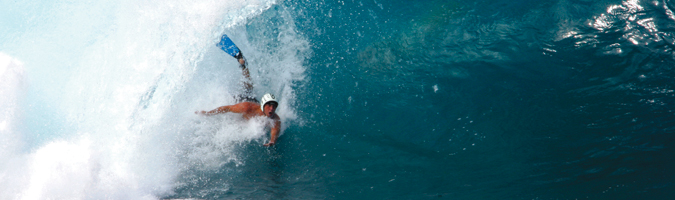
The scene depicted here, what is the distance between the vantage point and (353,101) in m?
4.62

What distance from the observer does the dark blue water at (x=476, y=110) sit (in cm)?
416

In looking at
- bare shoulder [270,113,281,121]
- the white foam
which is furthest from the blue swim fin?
bare shoulder [270,113,281,121]

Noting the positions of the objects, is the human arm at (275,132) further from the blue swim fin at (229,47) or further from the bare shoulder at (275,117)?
the blue swim fin at (229,47)

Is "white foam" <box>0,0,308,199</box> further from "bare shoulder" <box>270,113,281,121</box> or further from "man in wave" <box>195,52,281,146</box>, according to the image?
"bare shoulder" <box>270,113,281,121</box>

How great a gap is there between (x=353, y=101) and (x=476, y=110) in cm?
162

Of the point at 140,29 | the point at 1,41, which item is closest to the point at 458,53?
the point at 140,29

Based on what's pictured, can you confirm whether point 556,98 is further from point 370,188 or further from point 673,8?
Answer: point 370,188

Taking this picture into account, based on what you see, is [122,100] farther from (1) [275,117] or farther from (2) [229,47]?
(1) [275,117]

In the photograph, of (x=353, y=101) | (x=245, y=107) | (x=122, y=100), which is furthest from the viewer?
(x=353, y=101)

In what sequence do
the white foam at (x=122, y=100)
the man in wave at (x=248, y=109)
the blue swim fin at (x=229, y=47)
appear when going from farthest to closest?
the blue swim fin at (x=229, y=47) → the man in wave at (x=248, y=109) → the white foam at (x=122, y=100)

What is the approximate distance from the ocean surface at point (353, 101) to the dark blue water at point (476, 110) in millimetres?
20

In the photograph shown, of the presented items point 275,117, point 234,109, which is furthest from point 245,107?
point 275,117

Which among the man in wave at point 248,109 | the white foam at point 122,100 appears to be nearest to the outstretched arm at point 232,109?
the man in wave at point 248,109

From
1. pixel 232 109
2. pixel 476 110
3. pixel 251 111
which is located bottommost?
pixel 476 110
